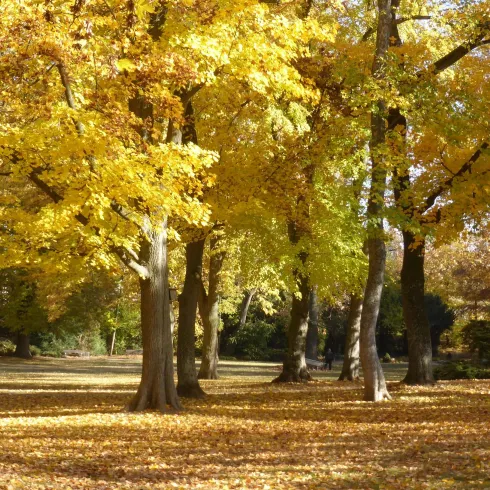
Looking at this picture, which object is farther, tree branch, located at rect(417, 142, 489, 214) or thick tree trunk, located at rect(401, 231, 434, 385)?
thick tree trunk, located at rect(401, 231, 434, 385)

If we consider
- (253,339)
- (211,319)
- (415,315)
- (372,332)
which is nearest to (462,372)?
(415,315)

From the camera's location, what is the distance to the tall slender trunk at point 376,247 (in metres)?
15.8

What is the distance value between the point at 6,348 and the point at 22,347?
1790 millimetres

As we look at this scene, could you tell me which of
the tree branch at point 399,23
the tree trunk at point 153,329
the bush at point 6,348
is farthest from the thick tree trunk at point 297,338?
the bush at point 6,348

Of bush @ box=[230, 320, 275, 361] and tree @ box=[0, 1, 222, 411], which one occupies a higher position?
tree @ box=[0, 1, 222, 411]

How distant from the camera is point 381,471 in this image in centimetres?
834

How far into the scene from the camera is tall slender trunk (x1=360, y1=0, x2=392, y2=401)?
15.8 meters

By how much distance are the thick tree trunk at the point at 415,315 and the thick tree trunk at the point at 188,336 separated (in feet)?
18.4

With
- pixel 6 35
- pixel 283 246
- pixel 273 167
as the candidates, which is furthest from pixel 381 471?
pixel 283 246

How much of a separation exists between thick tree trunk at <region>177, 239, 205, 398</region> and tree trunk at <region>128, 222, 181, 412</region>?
3.63 m

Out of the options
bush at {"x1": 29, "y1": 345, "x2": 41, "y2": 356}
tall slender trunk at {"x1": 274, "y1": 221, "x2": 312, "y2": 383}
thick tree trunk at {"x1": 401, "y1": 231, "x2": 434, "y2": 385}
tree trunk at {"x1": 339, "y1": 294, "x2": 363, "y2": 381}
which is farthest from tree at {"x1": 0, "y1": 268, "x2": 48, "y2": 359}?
thick tree trunk at {"x1": 401, "y1": 231, "x2": 434, "y2": 385}

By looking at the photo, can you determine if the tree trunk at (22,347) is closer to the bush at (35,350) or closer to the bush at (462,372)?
the bush at (35,350)

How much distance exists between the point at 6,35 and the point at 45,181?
12.3ft

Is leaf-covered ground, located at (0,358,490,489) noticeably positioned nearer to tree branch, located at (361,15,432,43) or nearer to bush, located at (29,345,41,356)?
tree branch, located at (361,15,432,43)
